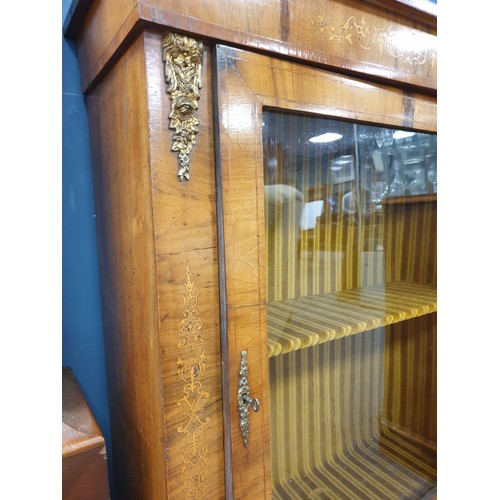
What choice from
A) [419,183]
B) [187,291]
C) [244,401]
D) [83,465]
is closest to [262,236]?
[187,291]

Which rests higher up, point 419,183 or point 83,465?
point 419,183

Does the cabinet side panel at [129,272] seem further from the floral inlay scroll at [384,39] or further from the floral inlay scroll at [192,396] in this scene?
the floral inlay scroll at [384,39]

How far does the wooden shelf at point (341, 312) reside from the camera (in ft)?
1.94


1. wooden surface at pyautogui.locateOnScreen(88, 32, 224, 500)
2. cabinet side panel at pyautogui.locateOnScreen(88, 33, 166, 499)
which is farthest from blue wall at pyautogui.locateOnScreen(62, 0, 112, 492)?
wooden surface at pyautogui.locateOnScreen(88, 32, 224, 500)

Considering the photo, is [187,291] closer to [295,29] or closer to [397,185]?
[295,29]

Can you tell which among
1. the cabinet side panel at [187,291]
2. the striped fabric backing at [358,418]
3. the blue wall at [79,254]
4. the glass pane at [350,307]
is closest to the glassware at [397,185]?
the glass pane at [350,307]

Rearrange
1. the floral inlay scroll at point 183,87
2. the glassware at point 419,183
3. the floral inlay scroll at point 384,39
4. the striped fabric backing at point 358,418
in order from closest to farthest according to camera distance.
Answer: the floral inlay scroll at point 183,87 < the floral inlay scroll at point 384,39 < the striped fabric backing at point 358,418 < the glassware at point 419,183

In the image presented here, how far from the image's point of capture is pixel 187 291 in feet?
1.59

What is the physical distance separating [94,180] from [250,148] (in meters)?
0.40

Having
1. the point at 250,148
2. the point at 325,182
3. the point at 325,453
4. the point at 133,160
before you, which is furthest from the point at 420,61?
the point at 325,453

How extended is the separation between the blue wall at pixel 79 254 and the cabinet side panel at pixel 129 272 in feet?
0.16

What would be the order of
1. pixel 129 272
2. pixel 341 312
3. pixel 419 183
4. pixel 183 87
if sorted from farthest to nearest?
pixel 419 183, pixel 341 312, pixel 129 272, pixel 183 87

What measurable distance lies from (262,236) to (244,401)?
231 mm

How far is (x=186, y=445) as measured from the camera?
497 mm
